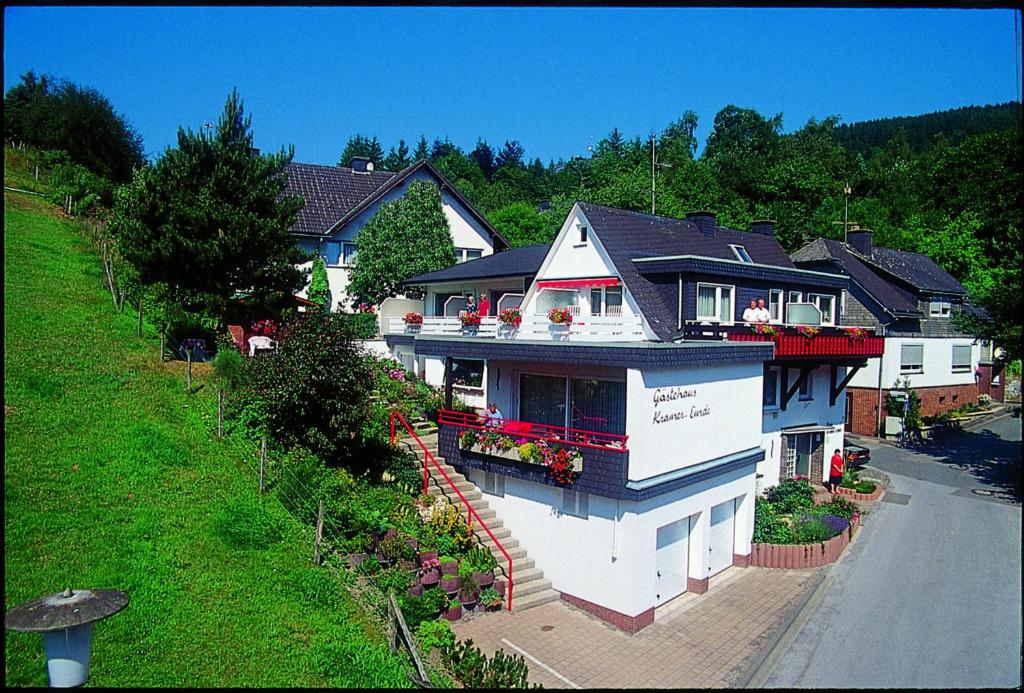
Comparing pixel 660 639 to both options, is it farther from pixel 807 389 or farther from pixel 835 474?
pixel 807 389

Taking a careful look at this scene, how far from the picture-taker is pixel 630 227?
21.3 meters

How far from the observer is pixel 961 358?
35000 millimetres

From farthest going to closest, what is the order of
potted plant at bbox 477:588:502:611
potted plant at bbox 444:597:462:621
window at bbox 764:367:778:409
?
window at bbox 764:367:778:409 → potted plant at bbox 477:588:502:611 → potted plant at bbox 444:597:462:621

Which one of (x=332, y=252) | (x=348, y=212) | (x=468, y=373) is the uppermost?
(x=348, y=212)

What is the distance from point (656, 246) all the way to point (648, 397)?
842cm

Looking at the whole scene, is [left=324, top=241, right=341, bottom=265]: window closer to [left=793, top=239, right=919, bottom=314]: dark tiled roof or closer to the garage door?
[left=793, top=239, right=919, bottom=314]: dark tiled roof

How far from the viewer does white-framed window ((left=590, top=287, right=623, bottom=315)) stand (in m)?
19.8

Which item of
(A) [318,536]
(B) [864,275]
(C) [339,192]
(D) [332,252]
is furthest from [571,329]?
(C) [339,192]

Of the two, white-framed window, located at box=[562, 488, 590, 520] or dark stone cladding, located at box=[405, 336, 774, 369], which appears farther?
white-framed window, located at box=[562, 488, 590, 520]

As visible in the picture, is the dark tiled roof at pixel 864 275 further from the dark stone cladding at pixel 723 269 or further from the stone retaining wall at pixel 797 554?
the stone retaining wall at pixel 797 554

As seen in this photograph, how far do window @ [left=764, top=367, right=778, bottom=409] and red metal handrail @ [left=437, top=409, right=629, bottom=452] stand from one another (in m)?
7.48

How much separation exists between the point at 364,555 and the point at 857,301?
2494 centimetres

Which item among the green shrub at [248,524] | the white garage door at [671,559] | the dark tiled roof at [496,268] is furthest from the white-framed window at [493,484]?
the dark tiled roof at [496,268]

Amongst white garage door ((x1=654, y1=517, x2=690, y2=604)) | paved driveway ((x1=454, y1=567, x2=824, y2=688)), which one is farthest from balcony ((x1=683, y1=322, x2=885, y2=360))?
paved driveway ((x1=454, y1=567, x2=824, y2=688))
